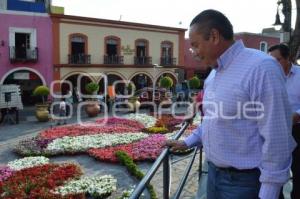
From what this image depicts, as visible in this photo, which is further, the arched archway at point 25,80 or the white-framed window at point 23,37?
the arched archway at point 25,80

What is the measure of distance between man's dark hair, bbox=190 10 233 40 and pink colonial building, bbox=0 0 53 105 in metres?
24.5

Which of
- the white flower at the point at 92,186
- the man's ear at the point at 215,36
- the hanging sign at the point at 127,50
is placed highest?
the hanging sign at the point at 127,50

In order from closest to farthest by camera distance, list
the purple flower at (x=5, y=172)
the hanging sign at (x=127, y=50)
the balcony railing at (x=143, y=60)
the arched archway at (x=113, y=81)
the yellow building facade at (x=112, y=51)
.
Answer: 1. the purple flower at (x=5, y=172)
2. the yellow building facade at (x=112, y=51)
3. the arched archway at (x=113, y=81)
4. the hanging sign at (x=127, y=50)
5. the balcony railing at (x=143, y=60)

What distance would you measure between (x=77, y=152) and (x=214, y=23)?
9.28 metres

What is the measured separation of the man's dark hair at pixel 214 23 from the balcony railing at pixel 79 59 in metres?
25.4

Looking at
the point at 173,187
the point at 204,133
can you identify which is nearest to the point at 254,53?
the point at 204,133

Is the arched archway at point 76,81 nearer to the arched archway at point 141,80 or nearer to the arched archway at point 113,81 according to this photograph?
the arched archway at point 113,81

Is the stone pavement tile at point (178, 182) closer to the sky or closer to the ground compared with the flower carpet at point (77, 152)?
closer to the sky

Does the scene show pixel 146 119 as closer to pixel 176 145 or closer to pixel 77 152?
pixel 77 152

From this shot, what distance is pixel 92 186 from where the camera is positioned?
748 centimetres

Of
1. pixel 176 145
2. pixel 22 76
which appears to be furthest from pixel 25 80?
pixel 176 145

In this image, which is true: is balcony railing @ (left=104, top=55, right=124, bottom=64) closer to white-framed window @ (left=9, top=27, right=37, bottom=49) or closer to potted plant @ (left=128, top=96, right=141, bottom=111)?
white-framed window @ (left=9, top=27, right=37, bottom=49)

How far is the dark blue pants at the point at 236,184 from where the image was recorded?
91.4 inches

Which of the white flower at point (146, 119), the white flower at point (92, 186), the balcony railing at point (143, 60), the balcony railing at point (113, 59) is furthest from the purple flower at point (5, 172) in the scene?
the balcony railing at point (143, 60)
